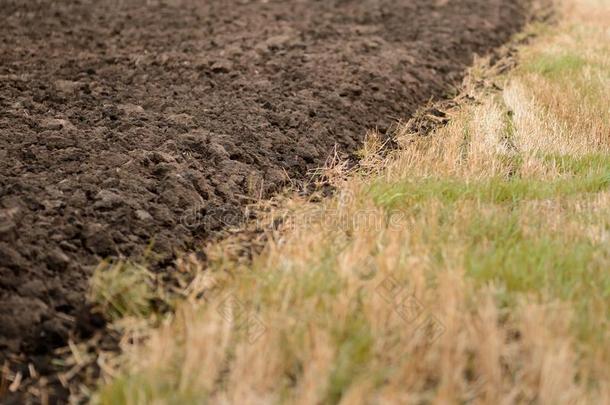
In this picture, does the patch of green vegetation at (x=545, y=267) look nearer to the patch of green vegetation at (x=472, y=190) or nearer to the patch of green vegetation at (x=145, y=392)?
the patch of green vegetation at (x=472, y=190)

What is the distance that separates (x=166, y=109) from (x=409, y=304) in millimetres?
2930

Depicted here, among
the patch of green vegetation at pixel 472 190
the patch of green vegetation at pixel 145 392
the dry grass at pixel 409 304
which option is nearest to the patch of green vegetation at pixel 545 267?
the dry grass at pixel 409 304

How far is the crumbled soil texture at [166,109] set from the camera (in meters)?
3.61

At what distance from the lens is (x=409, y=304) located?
3.11 meters

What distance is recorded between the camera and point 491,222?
3789 mm

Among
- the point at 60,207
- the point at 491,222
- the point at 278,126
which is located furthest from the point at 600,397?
the point at 278,126

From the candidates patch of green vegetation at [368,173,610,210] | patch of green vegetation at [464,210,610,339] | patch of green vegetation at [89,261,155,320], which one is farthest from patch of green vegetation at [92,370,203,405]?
patch of green vegetation at [368,173,610,210]

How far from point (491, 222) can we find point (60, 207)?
7.45 ft

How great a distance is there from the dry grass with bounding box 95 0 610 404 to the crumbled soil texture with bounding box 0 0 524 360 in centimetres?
47

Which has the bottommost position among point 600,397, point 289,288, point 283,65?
point 600,397

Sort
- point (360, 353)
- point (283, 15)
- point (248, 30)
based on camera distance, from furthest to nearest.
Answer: point (283, 15)
point (248, 30)
point (360, 353)

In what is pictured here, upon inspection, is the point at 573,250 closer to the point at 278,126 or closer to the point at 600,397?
the point at 600,397

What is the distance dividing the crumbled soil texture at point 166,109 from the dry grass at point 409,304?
0.47 m

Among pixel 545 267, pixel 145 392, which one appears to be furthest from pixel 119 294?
pixel 545 267
